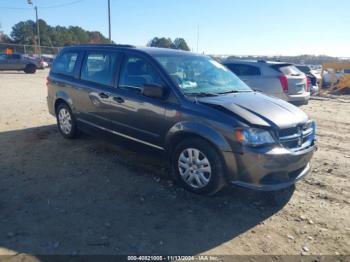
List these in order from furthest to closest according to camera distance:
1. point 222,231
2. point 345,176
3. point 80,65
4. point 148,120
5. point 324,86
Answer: point 324,86 → point 80,65 → point 345,176 → point 148,120 → point 222,231

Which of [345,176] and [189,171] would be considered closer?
[189,171]

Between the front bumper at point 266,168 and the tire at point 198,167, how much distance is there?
0.23 m

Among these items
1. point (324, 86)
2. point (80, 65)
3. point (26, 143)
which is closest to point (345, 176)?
point (80, 65)

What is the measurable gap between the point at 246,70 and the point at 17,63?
2202 cm

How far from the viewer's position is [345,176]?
15.6 feet

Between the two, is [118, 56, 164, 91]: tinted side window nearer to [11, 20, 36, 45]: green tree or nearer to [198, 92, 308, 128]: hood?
[198, 92, 308, 128]: hood

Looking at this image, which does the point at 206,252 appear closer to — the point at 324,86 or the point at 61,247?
the point at 61,247

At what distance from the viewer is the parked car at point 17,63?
2469 cm

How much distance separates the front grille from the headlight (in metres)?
0.19

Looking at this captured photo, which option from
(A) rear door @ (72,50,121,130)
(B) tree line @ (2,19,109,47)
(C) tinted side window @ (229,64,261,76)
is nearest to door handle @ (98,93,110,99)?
(A) rear door @ (72,50,121,130)

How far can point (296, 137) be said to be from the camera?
3.73m

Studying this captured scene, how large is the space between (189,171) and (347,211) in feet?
6.37

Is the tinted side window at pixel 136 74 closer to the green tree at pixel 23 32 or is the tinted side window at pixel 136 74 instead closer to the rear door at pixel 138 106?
the rear door at pixel 138 106

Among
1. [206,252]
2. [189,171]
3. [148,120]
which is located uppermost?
[148,120]
